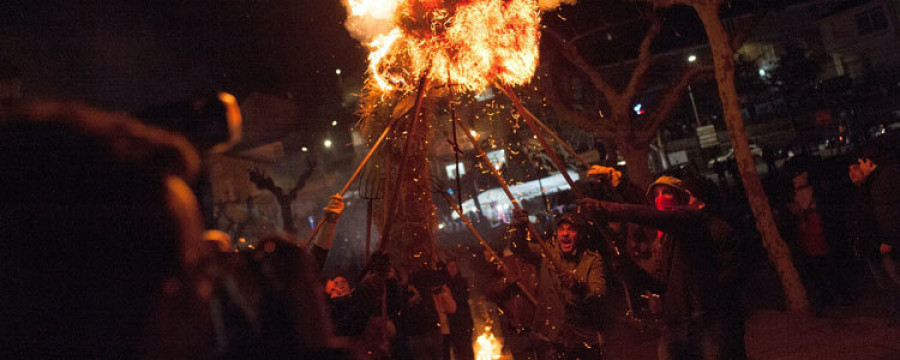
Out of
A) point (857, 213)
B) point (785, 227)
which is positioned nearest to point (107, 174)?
point (857, 213)

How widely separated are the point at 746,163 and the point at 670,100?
2.64 metres

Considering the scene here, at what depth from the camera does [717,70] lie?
8.29 meters

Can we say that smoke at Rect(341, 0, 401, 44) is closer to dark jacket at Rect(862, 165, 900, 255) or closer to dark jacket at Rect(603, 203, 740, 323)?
dark jacket at Rect(603, 203, 740, 323)

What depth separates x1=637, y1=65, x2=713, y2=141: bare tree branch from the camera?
33.0ft

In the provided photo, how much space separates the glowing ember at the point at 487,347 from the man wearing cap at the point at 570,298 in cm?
297

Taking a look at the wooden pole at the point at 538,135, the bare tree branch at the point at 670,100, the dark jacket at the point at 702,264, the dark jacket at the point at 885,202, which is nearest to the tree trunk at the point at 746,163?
the bare tree branch at the point at 670,100

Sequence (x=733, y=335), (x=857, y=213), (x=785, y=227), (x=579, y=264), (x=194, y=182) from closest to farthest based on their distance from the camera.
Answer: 1. (x=194, y=182)
2. (x=733, y=335)
3. (x=579, y=264)
4. (x=857, y=213)
5. (x=785, y=227)

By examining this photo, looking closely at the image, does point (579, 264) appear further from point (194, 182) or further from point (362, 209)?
point (362, 209)

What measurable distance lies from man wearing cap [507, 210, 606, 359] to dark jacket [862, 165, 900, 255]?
3043 mm

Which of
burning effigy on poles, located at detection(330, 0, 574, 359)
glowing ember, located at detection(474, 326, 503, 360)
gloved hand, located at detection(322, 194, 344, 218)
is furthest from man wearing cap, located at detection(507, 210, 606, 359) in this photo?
glowing ember, located at detection(474, 326, 503, 360)

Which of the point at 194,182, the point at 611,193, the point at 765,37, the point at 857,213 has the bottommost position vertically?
the point at 857,213

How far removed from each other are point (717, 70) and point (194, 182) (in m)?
8.67

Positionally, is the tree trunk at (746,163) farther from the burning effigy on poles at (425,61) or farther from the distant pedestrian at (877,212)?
the burning effigy on poles at (425,61)

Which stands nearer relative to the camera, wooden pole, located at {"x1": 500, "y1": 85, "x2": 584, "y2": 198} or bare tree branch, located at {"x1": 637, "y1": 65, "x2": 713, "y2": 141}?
wooden pole, located at {"x1": 500, "y1": 85, "x2": 584, "y2": 198}
